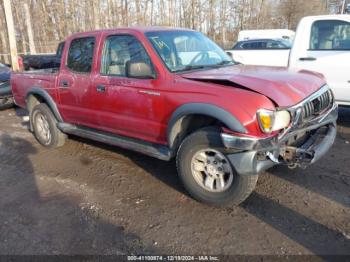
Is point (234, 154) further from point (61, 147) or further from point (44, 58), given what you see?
point (44, 58)

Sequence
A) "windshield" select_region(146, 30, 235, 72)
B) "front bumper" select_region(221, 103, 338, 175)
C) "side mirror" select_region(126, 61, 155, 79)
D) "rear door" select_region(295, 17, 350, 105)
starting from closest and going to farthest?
"front bumper" select_region(221, 103, 338, 175) < "side mirror" select_region(126, 61, 155, 79) < "windshield" select_region(146, 30, 235, 72) < "rear door" select_region(295, 17, 350, 105)

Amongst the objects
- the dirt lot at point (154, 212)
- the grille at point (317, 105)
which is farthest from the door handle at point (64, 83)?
the grille at point (317, 105)

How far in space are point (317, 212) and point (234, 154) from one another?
1.09 metres

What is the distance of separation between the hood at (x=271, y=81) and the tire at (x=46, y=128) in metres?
2.91

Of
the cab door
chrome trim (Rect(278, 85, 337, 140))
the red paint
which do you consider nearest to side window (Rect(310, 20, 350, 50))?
the red paint

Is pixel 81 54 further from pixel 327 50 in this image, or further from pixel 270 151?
pixel 327 50

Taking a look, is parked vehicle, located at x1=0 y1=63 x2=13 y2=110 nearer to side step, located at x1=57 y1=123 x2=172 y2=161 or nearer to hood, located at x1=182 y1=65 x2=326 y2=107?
side step, located at x1=57 y1=123 x2=172 y2=161

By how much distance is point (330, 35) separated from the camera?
6.09 m

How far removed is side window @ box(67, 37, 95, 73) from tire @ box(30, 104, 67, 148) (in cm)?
107

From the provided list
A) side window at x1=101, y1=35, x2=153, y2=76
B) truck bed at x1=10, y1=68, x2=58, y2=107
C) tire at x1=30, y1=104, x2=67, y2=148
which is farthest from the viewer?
tire at x1=30, y1=104, x2=67, y2=148

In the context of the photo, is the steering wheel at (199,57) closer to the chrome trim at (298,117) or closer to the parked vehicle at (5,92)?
the chrome trim at (298,117)

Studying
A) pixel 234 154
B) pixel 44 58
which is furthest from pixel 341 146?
pixel 44 58

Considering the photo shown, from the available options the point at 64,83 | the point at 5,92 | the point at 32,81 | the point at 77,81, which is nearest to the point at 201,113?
the point at 77,81

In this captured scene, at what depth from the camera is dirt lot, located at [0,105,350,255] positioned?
294cm
